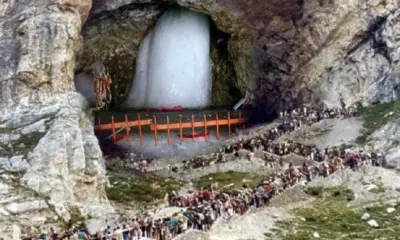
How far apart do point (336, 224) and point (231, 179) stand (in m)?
12.8

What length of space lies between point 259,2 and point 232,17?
2771 mm

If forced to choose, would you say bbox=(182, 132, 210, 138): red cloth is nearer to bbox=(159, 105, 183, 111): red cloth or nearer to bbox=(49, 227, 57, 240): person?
bbox=(159, 105, 183, 111): red cloth

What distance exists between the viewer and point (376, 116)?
Answer: 202 feet

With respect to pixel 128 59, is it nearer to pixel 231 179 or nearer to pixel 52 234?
pixel 231 179

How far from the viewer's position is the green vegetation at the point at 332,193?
46.8m

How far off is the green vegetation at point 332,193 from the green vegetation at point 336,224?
3.56ft

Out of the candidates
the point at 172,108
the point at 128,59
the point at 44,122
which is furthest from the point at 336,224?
the point at 128,59

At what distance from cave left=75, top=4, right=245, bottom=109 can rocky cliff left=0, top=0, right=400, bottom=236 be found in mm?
138

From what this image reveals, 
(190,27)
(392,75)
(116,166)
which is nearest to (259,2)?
(190,27)

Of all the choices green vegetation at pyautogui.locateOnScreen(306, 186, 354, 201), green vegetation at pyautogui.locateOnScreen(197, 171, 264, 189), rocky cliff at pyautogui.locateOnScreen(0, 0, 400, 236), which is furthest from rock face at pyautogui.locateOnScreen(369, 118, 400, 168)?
rocky cliff at pyautogui.locateOnScreen(0, 0, 400, 236)

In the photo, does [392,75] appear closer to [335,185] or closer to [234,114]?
[234,114]

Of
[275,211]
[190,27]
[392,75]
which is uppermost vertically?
[190,27]

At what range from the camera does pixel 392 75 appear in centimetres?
6594

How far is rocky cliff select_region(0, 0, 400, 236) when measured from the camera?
49344mm
